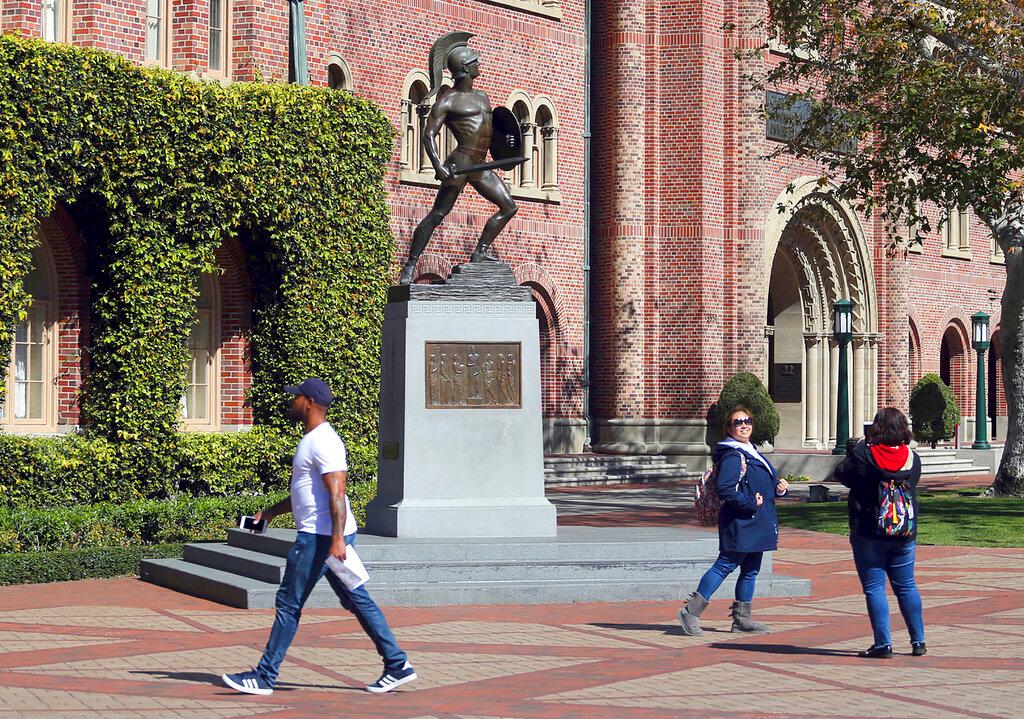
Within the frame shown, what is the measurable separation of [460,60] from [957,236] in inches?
1233

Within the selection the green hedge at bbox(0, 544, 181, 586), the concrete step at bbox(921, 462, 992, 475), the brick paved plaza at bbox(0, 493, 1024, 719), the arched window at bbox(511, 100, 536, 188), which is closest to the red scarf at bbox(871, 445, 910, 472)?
the brick paved plaza at bbox(0, 493, 1024, 719)

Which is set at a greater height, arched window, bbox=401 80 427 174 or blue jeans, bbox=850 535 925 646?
arched window, bbox=401 80 427 174

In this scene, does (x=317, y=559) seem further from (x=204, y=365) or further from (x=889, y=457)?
(x=204, y=365)

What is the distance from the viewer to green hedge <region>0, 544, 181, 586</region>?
48.9 feet

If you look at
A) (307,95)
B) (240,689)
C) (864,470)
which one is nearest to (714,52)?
(307,95)

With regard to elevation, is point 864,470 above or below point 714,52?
below

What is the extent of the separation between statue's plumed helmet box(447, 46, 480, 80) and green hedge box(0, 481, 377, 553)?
5798 mm

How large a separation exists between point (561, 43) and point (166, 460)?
14674mm

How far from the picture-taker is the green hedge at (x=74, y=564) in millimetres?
14898

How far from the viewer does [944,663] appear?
10.5 metres

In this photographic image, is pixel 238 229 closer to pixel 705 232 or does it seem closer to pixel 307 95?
pixel 307 95

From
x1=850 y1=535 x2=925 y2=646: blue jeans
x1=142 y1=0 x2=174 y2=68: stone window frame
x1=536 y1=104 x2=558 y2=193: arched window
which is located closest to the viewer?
x1=850 y1=535 x2=925 y2=646: blue jeans

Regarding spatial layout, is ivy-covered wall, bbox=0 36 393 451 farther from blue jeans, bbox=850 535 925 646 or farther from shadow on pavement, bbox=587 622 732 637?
blue jeans, bbox=850 535 925 646

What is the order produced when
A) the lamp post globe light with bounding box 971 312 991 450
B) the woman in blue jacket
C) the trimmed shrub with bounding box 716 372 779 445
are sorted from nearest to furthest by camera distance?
the woman in blue jacket → the trimmed shrub with bounding box 716 372 779 445 → the lamp post globe light with bounding box 971 312 991 450
